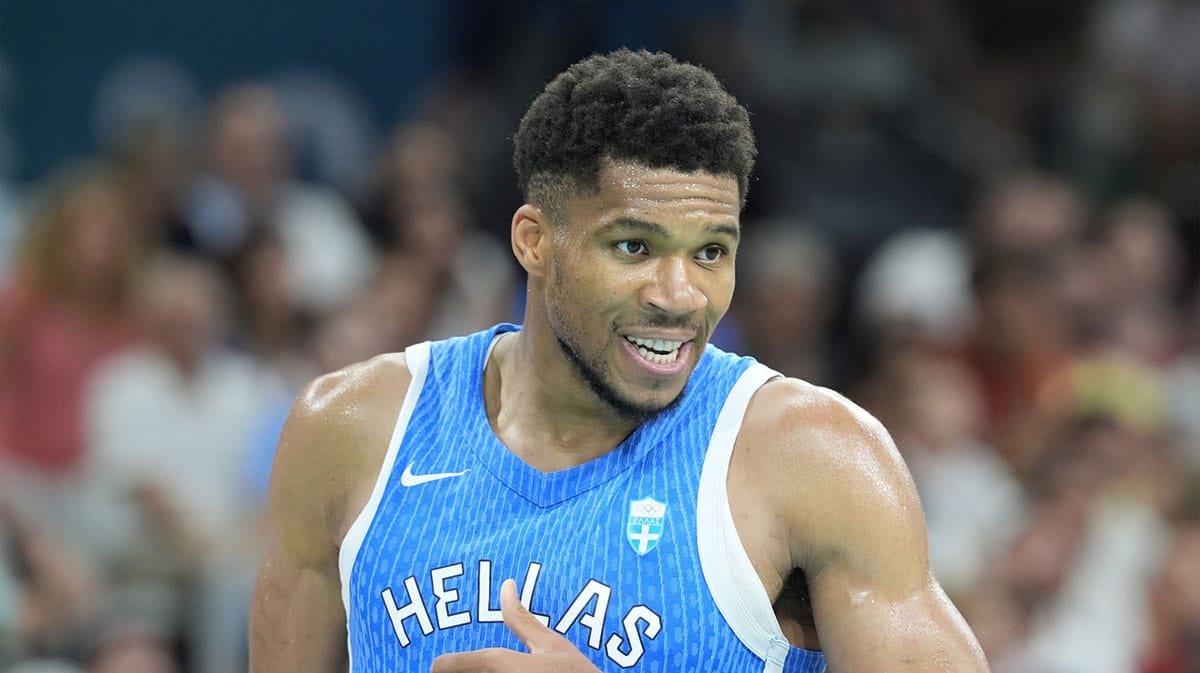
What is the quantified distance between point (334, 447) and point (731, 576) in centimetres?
93

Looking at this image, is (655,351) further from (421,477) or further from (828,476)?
(421,477)

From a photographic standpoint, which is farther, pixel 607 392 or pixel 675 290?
pixel 607 392

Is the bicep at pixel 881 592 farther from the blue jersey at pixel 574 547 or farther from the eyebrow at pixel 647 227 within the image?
the eyebrow at pixel 647 227

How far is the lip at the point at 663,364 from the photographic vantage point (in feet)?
11.5

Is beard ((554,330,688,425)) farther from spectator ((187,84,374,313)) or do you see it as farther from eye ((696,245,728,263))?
spectator ((187,84,374,313))

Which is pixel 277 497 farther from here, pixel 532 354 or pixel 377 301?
pixel 377 301

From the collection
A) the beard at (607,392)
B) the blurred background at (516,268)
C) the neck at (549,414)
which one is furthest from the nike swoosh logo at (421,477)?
the blurred background at (516,268)

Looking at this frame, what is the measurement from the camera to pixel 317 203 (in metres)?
9.26

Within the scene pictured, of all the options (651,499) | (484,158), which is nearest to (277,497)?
(651,499)

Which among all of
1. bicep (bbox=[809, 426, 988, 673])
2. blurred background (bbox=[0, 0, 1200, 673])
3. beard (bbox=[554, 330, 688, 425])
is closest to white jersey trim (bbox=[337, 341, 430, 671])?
beard (bbox=[554, 330, 688, 425])

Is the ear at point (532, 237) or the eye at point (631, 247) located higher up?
the ear at point (532, 237)

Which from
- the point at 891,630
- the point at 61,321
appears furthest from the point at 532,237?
the point at 61,321

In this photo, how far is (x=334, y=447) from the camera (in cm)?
382

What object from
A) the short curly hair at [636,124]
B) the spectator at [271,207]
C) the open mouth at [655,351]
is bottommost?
the open mouth at [655,351]
